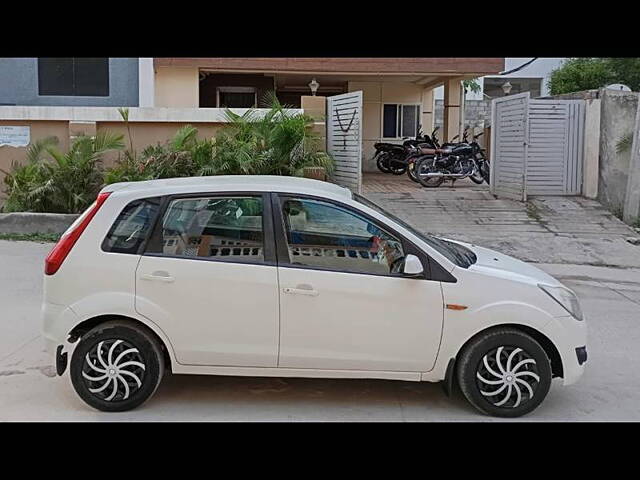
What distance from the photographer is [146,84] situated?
16.5 meters

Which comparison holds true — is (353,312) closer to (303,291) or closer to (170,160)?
(303,291)

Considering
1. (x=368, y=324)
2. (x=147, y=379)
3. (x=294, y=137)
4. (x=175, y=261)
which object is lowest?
(x=147, y=379)

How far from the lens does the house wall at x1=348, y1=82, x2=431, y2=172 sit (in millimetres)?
21281

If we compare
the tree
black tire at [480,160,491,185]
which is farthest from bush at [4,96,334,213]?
the tree

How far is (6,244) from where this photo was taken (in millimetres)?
10938

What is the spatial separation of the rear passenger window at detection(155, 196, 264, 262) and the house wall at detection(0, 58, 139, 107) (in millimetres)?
13163

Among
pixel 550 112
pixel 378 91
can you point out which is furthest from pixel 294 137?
pixel 378 91

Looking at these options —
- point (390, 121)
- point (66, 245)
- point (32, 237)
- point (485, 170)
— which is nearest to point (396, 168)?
point (390, 121)

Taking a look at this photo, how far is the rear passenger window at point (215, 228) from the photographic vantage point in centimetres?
468

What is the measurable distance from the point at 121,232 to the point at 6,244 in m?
7.23

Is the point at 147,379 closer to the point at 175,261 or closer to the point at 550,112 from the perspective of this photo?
the point at 175,261

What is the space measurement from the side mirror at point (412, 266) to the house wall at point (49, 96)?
13.9 metres

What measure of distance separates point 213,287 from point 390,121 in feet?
58.3

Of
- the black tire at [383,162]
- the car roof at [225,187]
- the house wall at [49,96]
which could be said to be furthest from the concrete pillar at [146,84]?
the car roof at [225,187]
